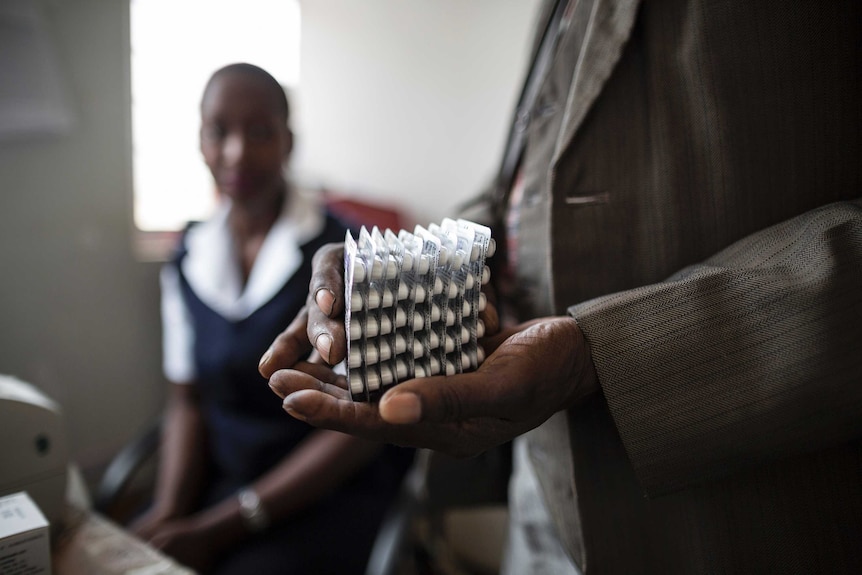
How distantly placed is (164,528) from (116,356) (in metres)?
0.81

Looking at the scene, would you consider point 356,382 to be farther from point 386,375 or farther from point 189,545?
point 189,545

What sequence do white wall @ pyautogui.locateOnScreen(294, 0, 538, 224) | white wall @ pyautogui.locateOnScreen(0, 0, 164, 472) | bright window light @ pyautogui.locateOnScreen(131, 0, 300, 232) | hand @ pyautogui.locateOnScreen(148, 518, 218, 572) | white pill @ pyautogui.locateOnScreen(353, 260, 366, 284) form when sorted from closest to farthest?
white pill @ pyautogui.locateOnScreen(353, 260, 366, 284)
bright window light @ pyautogui.locateOnScreen(131, 0, 300, 232)
hand @ pyautogui.locateOnScreen(148, 518, 218, 572)
white wall @ pyautogui.locateOnScreen(0, 0, 164, 472)
white wall @ pyautogui.locateOnScreen(294, 0, 538, 224)

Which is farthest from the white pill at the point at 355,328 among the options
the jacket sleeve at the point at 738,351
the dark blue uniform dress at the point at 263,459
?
the dark blue uniform dress at the point at 263,459

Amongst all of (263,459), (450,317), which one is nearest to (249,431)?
(263,459)

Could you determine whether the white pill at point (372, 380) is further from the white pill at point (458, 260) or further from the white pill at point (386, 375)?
the white pill at point (458, 260)

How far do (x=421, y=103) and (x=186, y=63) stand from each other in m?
1.29

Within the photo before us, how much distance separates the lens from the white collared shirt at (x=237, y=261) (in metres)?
0.96

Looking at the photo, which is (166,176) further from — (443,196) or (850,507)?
(850,507)

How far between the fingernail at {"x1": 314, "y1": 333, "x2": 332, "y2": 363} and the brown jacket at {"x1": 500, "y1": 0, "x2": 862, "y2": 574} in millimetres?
266

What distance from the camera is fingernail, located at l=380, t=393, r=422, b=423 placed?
1.44 ft

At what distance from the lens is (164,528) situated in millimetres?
1127

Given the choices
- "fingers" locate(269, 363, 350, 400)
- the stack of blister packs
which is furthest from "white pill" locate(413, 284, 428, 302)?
"fingers" locate(269, 363, 350, 400)

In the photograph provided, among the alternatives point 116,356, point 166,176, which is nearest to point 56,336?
point 116,356

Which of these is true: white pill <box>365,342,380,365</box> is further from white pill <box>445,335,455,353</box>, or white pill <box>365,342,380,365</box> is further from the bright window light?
the bright window light
